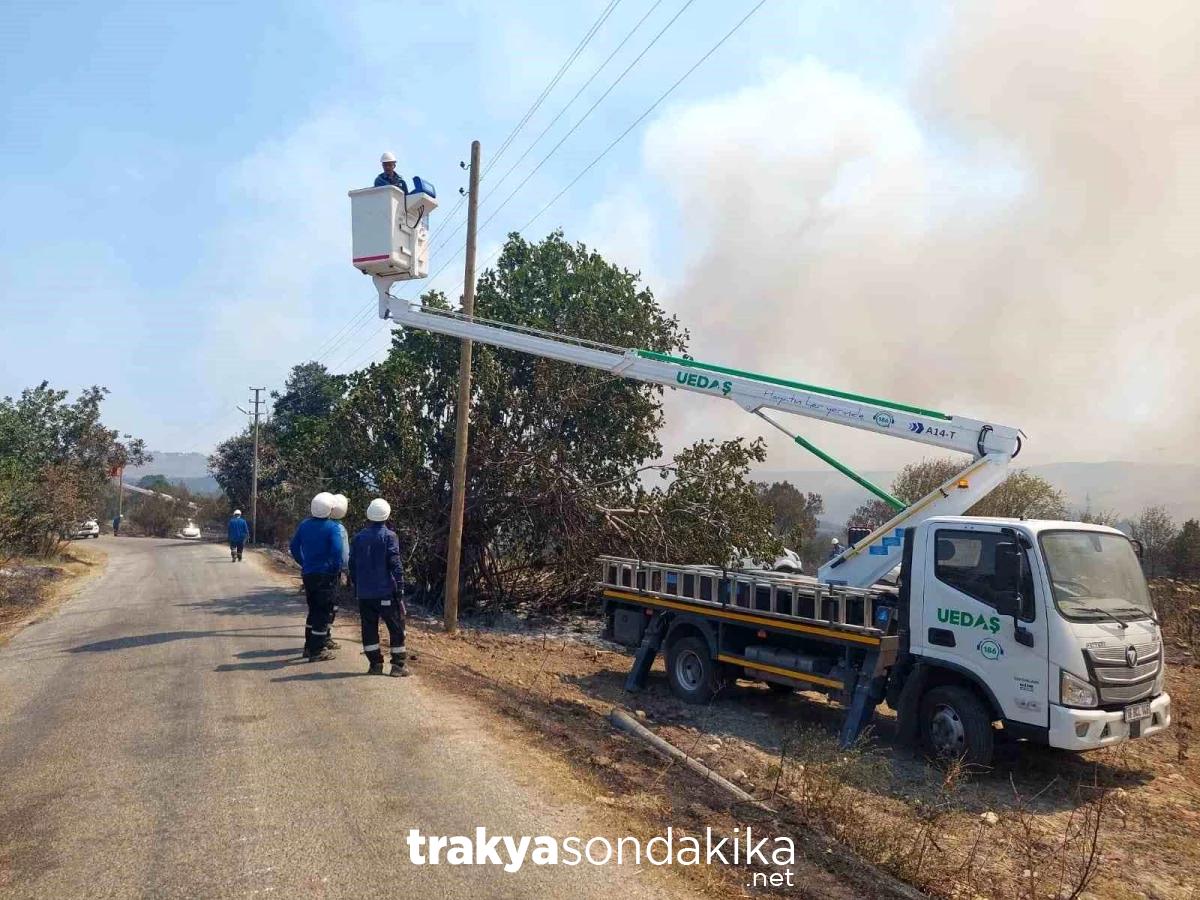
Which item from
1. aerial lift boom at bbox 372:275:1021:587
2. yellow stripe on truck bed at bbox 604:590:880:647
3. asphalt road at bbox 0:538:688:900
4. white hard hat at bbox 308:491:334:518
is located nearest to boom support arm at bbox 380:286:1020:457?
aerial lift boom at bbox 372:275:1021:587

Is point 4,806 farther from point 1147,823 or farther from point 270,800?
point 1147,823

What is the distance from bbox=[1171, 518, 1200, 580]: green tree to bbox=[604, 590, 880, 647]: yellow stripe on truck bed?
1883 centimetres

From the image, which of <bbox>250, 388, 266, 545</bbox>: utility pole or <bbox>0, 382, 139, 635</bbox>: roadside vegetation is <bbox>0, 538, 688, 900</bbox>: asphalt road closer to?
<bbox>0, 382, 139, 635</bbox>: roadside vegetation

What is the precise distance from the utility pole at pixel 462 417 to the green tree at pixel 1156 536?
1888cm

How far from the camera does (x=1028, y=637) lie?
22.2ft

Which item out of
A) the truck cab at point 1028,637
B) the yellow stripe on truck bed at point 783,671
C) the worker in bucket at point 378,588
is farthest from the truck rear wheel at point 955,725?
the worker in bucket at point 378,588

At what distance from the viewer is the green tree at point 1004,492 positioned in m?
24.0

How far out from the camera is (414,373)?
58.0 feet

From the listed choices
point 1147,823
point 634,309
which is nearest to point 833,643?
point 1147,823

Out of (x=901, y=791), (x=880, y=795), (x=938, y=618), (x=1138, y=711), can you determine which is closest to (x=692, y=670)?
(x=938, y=618)

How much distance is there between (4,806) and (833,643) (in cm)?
684

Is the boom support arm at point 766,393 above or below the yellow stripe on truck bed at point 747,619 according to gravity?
above

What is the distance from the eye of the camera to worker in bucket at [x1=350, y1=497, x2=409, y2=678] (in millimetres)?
8539

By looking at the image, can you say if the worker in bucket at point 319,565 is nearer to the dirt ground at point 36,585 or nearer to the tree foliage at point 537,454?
the dirt ground at point 36,585
